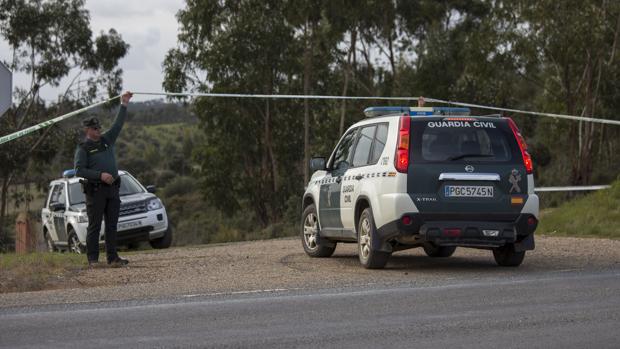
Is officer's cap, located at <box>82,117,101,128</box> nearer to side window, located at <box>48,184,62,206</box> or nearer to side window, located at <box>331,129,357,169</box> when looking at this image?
side window, located at <box>331,129,357,169</box>

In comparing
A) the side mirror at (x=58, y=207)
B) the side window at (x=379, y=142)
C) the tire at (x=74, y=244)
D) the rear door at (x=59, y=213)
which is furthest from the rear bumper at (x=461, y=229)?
the rear door at (x=59, y=213)

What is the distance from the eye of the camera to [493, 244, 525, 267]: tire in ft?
43.8

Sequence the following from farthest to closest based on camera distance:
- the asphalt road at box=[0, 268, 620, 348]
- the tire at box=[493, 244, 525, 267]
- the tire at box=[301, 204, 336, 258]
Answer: the tire at box=[301, 204, 336, 258], the tire at box=[493, 244, 525, 267], the asphalt road at box=[0, 268, 620, 348]

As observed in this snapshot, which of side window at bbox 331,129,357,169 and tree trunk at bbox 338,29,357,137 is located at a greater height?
tree trunk at bbox 338,29,357,137

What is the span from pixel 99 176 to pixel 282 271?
2518mm

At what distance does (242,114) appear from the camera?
47.8m

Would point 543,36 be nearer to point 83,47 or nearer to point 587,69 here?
point 587,69

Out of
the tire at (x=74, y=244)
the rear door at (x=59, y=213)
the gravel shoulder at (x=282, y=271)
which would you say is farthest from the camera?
the rear door at (x=59, y=213)

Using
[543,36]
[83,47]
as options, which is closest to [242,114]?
[83,47]

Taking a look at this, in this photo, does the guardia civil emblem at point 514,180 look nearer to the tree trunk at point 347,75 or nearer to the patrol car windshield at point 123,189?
the patrol car windshield at point 123,189

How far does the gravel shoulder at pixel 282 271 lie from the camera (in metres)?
11.2

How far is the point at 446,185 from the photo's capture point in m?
12.5

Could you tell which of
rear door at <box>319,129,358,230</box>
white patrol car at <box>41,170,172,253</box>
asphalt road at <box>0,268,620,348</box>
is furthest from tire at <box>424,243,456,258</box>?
white patrol car at <box>41,170,172,253</box>

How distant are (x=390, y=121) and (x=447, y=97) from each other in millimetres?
38095
